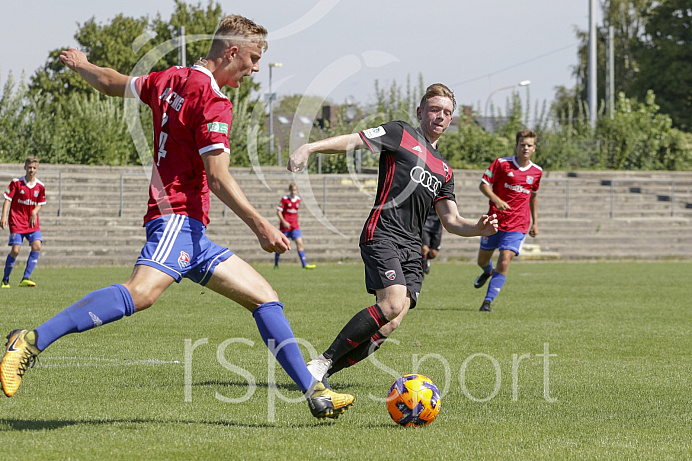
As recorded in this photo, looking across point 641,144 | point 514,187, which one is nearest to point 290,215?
point 514,187

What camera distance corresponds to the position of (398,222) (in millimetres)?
5922

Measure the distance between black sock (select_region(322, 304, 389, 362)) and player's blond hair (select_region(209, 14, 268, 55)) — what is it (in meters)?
1.98

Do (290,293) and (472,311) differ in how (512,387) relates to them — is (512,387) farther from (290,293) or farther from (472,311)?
(290,293)

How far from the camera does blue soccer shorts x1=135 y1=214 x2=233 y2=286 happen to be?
4.56 m

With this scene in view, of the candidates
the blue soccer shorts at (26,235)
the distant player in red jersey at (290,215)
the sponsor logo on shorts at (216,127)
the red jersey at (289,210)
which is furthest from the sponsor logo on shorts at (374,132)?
the red jersey at (289,210)

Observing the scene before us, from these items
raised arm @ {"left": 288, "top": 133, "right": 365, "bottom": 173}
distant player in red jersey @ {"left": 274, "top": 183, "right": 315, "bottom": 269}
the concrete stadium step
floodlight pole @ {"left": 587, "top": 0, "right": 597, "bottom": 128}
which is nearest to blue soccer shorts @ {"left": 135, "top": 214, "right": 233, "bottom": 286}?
raised arm @ {"left": 288, "top": 133, "right": 365, "bottom": 173}

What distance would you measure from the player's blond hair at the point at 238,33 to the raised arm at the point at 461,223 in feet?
6.21

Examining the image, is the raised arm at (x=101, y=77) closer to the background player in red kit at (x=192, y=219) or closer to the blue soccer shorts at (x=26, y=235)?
the background player in red kit at (x=192, y=219)

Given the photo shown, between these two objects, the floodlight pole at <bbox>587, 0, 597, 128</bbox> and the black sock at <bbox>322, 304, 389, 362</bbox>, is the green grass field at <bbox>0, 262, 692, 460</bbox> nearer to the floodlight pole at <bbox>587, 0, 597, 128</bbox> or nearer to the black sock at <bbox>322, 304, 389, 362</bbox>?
the black sock at <bbox>322, 304, 389, 362</bbox>

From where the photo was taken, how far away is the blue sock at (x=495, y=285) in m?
11.8

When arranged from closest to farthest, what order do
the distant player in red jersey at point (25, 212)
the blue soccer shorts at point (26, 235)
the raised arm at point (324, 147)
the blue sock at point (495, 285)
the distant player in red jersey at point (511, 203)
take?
the raised arm at point (324, 147)
the blue sock at point (495, 285)
the distant player in red jersey at point (511, 203)
the distant player in red jersey at point (25, 212)
the blue soccer shorts at point (26, 235)

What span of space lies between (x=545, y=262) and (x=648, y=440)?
2063cm

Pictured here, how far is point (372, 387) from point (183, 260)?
83.8 inches

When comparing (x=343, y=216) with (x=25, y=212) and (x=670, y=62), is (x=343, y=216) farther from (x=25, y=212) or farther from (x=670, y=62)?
(x=670, y=62)
